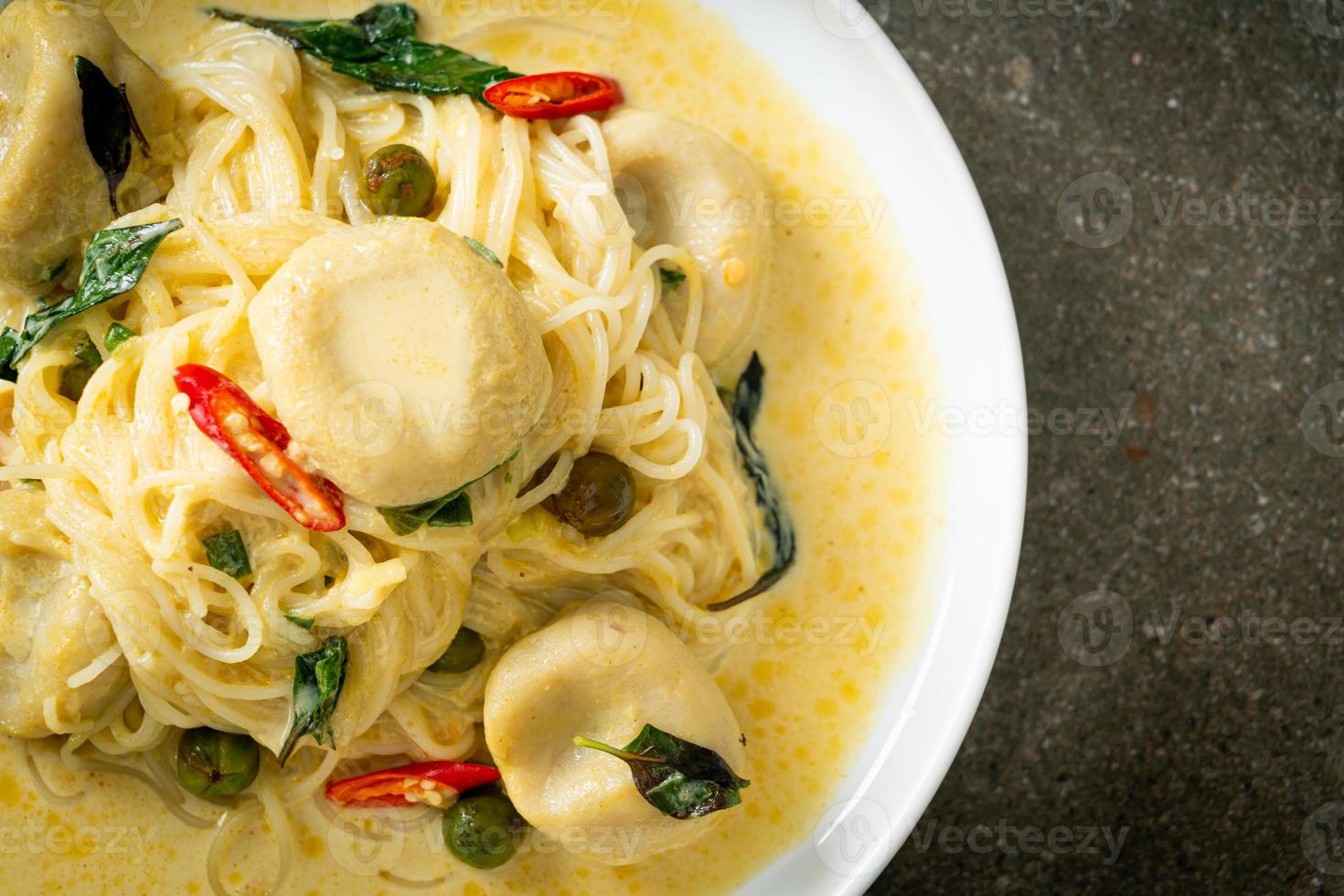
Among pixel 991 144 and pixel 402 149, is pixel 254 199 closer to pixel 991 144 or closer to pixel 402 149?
pixel 402 149

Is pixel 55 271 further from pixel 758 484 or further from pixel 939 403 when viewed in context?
pixel 939 403

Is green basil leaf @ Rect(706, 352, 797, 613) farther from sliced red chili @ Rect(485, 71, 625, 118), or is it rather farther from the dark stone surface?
the dark stone surface

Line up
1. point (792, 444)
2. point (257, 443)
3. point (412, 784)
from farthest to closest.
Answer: point (792, 444) < point (412, 784) < point (257, 443)

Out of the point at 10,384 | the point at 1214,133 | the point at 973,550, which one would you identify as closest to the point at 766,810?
the point at 973,550

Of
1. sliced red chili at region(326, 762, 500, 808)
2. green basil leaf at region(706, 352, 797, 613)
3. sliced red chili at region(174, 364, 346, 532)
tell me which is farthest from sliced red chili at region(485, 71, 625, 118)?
sliced red chili at region(326, 762, 500, 808)

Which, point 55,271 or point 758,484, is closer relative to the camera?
point 55,271

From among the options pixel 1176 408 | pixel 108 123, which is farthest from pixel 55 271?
pixel 1176 408

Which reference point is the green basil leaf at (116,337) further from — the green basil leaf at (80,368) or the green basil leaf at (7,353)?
the green basil leaf at (7,353)
